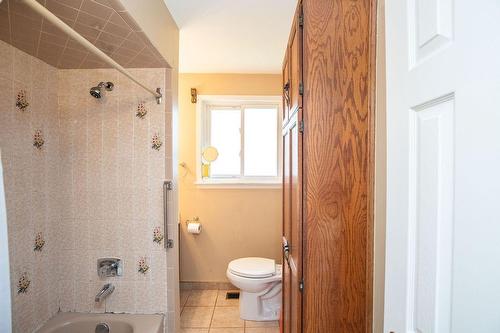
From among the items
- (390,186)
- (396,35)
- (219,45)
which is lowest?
(390,186)

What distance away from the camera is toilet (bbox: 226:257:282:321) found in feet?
7.02

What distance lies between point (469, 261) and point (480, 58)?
35 centimetres

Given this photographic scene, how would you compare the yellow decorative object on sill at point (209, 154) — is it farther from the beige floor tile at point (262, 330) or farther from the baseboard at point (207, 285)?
the beige floor tile at point (262, 330)

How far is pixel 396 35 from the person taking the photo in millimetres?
662

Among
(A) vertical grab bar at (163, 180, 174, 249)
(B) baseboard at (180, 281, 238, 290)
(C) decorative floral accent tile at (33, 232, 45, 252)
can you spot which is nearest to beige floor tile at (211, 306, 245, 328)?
(B) baseboard at (180, 281, 238, 290)

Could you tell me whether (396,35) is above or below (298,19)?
below

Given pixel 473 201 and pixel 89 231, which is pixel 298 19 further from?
pixel 89 231

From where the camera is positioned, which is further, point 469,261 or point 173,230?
point 173,230

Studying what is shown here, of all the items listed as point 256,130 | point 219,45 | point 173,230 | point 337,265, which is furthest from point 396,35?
point 256,130

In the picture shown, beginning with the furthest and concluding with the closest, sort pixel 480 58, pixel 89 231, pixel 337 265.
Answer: pixel 89 231, pixel 337 265, pixel 480 58

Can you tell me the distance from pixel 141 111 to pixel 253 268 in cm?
160

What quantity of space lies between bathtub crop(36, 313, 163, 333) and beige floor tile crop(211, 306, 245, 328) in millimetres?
798

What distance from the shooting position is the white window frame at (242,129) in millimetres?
2727

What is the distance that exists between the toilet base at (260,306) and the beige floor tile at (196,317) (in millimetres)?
321
